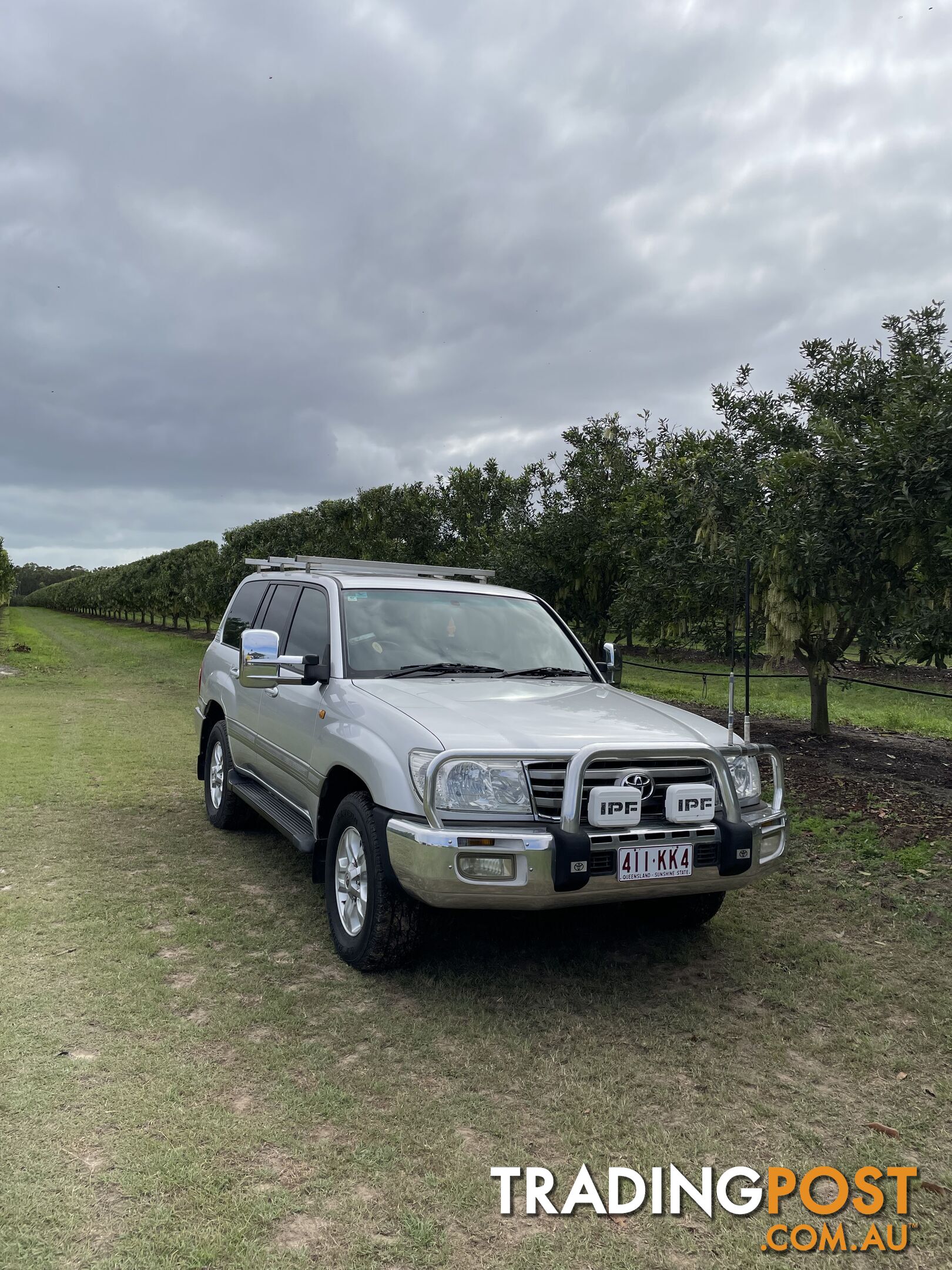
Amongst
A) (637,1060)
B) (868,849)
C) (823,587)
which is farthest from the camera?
(823,587)

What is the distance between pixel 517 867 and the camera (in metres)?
3.43

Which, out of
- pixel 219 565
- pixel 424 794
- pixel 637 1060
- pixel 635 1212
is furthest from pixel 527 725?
pixel 219 565

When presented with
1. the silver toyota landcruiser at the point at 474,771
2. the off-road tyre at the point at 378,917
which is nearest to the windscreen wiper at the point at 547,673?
the silver toyota landcruiser at the point at 474,771

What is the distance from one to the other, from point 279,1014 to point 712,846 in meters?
1.95

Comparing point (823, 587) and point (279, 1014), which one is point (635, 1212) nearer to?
point (279, 1014)

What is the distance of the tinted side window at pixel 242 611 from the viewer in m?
6.70

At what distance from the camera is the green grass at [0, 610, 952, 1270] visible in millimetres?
2393

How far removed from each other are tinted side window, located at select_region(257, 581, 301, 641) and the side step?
1047 mm

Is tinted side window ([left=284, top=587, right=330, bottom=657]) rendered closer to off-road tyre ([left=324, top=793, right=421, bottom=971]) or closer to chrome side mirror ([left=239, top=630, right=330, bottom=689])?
chrome side mirror ([left=239, top=630, right=330, bottom=689])

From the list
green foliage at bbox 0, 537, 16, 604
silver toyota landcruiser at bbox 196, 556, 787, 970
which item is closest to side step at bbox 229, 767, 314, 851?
silver toyota landcruiser at bbox 196, 556, 787, 970

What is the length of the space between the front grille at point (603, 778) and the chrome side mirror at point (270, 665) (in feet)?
5.23

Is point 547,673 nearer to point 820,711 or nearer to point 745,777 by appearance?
point 745,777

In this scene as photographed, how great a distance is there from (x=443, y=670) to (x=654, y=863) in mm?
1682

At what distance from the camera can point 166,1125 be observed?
280cm
